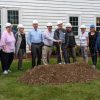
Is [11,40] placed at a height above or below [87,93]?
above

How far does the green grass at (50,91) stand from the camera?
1097cm

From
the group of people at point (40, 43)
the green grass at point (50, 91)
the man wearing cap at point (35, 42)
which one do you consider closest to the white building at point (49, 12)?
the group of people at point (40, 43)

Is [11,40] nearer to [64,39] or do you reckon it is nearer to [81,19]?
[64,39]

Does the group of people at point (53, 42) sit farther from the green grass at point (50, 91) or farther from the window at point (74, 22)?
the window at point (74, 22)

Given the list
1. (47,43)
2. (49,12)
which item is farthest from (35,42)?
(49,12)

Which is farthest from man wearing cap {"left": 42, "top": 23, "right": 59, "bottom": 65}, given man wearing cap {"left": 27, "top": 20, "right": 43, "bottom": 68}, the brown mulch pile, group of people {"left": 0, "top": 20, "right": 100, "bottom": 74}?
the brown mulch pile

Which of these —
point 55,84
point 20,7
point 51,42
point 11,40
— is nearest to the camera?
point 55,84

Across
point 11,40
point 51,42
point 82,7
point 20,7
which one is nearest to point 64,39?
point 51,42

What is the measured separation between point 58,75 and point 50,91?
1.58m

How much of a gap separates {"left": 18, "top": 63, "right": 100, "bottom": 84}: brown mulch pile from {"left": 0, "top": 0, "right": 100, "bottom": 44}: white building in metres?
9.68

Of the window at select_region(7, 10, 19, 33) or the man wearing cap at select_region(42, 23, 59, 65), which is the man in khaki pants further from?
the window at select_region(7, 10, 19, 33)

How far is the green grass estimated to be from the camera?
1097 cm

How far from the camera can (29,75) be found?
13406mm

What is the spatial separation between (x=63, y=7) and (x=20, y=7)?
2.77 m
